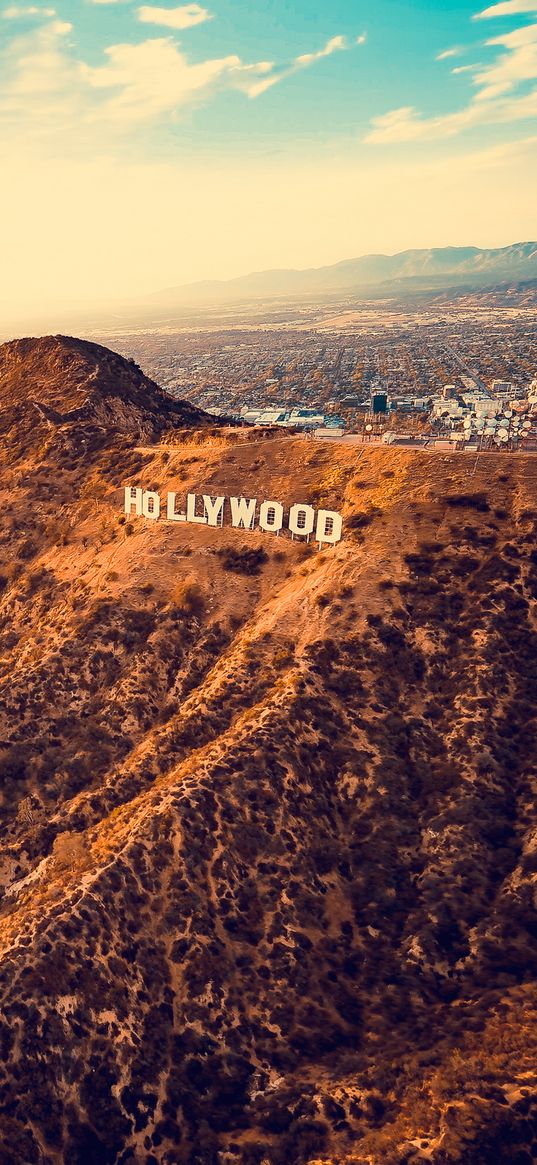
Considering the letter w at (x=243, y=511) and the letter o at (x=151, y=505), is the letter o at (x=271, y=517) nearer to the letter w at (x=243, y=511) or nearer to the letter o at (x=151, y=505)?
the letter w at (x=243, y=511)

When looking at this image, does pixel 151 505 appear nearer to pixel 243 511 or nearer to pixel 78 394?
pixel 243 511

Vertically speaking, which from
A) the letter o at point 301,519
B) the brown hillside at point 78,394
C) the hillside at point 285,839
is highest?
the brown hillside at point 78,394

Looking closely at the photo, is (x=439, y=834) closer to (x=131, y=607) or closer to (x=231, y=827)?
(x=231, y=827)

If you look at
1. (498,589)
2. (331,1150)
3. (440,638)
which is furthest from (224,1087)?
(498,589)

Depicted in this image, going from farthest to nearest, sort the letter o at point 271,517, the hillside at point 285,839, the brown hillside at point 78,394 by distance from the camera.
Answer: the brown hillside at point 78,394 < the letter o at point 271,517 < the hillside at point 285,839

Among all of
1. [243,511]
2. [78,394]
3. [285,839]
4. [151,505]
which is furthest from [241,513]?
[78,394]

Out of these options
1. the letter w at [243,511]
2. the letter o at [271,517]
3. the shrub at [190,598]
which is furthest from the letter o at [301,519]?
the shrub at [190,598]
